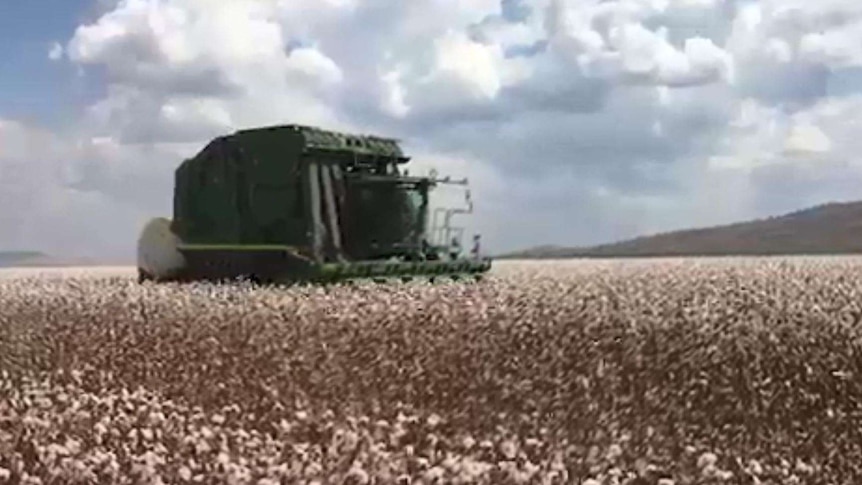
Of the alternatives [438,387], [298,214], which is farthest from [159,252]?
[438,387]

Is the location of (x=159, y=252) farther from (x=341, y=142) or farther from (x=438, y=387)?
(x=438, y=387)

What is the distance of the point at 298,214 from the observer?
2402 centimetres

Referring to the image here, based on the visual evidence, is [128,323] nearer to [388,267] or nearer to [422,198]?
[388,267]

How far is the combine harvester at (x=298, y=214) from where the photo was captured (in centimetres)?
2380

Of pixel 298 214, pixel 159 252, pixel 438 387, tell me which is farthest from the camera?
pixel 159 252

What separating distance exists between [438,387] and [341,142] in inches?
608

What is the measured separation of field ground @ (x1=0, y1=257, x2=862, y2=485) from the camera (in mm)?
6852

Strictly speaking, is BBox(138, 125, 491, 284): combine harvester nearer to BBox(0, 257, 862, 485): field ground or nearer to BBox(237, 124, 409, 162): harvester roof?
BBox(237, 124, 409, 162): harvester roof

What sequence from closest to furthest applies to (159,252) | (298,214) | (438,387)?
(438,387) → (298,214) → (159,252)

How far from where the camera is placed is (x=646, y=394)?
968 cm

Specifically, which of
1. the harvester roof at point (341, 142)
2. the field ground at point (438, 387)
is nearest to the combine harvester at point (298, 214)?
the harvester roof at point (341, 142)

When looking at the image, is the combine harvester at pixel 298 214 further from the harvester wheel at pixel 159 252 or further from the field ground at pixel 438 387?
the field ground at pixel 438 387

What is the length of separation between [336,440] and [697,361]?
158 inches

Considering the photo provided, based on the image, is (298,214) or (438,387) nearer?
(438,387)
